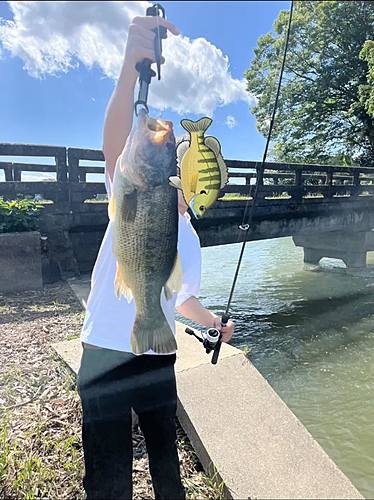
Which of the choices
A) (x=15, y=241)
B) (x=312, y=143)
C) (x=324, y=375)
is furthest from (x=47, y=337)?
(x=312, y=143)

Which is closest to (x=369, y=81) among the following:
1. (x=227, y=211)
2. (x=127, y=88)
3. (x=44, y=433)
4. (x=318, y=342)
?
(x=227, y=211)

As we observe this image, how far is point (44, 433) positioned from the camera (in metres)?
2.34

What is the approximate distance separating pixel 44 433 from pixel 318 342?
195 inches

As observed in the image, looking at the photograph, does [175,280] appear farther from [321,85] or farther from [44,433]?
[321,85]

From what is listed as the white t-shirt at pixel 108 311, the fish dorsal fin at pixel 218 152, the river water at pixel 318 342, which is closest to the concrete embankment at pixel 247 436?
the river water at pixel 318 342

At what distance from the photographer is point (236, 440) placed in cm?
232

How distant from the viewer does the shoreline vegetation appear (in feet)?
6.55

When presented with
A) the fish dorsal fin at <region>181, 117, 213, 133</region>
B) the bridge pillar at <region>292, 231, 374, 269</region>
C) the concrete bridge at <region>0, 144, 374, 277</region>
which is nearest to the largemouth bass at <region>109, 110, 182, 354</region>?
the fish dorsal fin at <region>181, 117, 213, 133</region>

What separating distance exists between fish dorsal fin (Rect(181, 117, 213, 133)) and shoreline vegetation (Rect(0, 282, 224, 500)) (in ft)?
6.39

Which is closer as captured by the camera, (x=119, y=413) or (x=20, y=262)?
(x=119, y=413)

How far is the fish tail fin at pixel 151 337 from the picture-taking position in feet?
4.72

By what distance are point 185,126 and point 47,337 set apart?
2.94m

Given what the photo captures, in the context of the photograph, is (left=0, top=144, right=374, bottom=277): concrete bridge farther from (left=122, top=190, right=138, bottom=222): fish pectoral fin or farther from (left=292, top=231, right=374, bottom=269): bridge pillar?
(left=122, top=190, right=138, bottom=222): fish pectoral fin

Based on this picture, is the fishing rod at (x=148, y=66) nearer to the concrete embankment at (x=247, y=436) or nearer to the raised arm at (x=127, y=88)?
the raised arm at (x=127, y=88)
